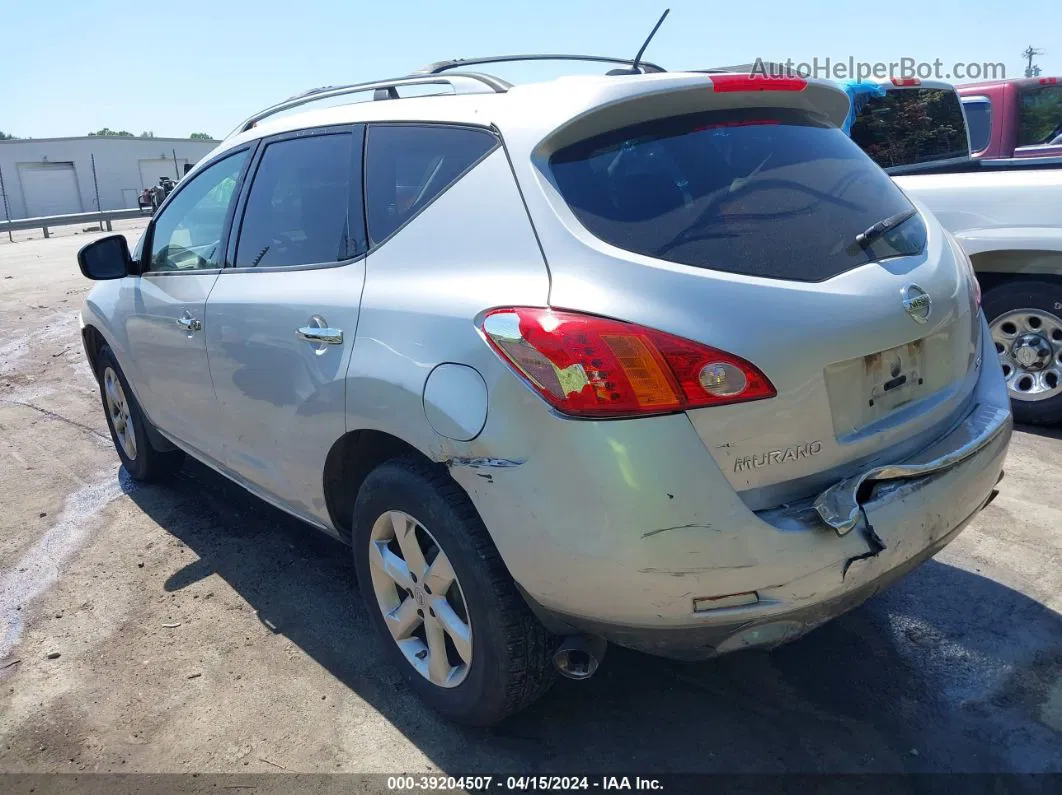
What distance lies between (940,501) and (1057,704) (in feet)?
3.04

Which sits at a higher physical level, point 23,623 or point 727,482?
point 727,482

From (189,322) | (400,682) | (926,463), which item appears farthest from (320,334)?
(926,463)

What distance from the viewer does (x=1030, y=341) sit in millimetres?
4918

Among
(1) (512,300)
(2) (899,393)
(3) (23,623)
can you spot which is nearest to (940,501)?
(2) (899,393)

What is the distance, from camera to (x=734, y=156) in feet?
7.98

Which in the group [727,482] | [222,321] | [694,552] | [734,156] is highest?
[734,156]

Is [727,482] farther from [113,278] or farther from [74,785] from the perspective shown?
[113,278]

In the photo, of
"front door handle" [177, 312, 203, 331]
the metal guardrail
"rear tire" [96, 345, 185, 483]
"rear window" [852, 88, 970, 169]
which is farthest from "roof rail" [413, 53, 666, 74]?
the metal guardrail

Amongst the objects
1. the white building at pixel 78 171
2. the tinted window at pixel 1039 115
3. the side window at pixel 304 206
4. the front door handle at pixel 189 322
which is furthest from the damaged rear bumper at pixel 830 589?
the white building at pixel 78 171

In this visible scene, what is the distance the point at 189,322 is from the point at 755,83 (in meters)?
2.43

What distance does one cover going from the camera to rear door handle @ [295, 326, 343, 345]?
270cm

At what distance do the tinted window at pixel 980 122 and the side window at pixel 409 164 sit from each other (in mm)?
6875

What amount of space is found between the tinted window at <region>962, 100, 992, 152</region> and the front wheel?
361cm

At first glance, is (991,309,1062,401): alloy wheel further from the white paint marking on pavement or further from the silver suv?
the white paint marking on pavement
